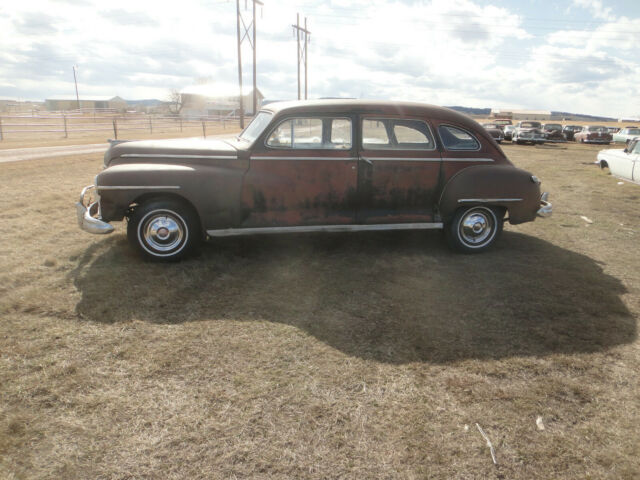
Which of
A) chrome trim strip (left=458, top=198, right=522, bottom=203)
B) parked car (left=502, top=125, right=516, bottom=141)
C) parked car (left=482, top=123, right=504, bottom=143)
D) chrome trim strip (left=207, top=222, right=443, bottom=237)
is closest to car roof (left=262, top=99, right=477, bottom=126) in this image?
chrome trim strip (left=458, top=198, right=522, bottom=203)

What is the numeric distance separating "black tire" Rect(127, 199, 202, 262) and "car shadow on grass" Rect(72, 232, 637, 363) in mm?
167

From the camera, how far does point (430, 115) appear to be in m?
5.45

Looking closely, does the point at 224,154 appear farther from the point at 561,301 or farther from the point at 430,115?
the point at 561,301

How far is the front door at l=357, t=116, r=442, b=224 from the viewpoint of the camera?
207 inches

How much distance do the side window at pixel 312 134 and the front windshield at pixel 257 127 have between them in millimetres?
234

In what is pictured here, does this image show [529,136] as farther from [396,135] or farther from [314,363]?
[314,363]

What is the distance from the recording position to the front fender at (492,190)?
17.9ft

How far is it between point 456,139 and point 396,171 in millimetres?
901

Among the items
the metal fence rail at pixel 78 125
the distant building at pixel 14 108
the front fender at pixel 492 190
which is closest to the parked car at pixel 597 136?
the metal fence rail at pixel 78 125

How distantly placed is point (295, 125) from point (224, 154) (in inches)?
33.6

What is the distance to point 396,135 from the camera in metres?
5.35

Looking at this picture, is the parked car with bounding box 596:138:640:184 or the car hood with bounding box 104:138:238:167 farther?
the parked car with bounding box 596:138:640:184

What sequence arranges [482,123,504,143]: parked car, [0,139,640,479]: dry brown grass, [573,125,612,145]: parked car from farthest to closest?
[573,125,612,145]: parked car < [482,123,504,143]: parked car < [0,139,640,479]: dry brown grass

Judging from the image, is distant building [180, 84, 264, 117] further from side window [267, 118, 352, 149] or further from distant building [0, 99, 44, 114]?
side window [267, 118, 352, 149]
